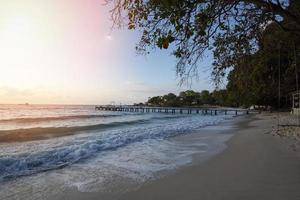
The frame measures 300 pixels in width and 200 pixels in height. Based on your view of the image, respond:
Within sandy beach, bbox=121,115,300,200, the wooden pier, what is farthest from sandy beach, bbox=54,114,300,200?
the wooden pier

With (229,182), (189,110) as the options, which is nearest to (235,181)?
(229,182)

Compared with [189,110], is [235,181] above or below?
below

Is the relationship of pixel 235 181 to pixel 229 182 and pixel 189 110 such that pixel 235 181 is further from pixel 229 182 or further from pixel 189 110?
pixel 189 110

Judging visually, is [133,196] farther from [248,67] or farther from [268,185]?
[248,67]

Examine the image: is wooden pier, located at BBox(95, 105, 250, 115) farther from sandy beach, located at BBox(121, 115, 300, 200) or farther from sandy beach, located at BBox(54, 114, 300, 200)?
sandy beach, located at BBox(54, 114, 300, 200)

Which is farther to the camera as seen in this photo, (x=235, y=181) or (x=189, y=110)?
(x=189, y=110)

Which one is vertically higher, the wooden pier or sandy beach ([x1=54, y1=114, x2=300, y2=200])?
the wooden pier

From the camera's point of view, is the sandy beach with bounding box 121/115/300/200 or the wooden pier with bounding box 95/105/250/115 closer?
the sandy beach with bounding box 121/115/300/200

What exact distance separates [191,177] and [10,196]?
4117 mm

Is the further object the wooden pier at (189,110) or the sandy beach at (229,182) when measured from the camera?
the wooden pier at (189,110)

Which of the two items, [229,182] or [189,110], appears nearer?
[229,182]

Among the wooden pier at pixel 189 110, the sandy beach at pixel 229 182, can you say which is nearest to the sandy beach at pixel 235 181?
the sandy beach at pixel 229 182

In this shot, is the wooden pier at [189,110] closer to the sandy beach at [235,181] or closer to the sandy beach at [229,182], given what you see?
the sandy beach at [235,181]

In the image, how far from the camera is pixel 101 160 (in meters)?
12.4
